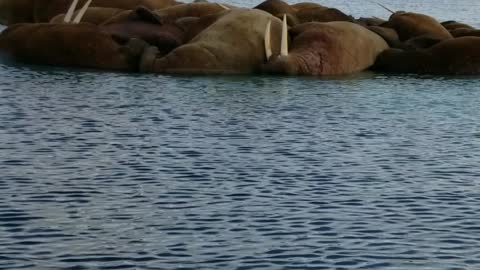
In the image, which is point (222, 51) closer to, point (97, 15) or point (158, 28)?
point (158, 28)

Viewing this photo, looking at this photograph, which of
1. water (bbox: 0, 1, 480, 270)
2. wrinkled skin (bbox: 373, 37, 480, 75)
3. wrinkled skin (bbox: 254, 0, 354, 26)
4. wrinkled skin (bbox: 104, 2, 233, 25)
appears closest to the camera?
water (bbox: 0, 1, 480, 270)

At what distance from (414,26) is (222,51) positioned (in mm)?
6037

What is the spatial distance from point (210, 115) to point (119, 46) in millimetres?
6946

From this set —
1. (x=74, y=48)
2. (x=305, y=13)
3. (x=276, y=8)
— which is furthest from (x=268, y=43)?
(x=305, y=13)

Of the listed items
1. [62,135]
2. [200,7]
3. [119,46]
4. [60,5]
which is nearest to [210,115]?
[62,135]

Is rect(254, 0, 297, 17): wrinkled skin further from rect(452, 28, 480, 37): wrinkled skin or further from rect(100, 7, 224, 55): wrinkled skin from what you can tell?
rect(452, 28, 480, 37): wrinkled skin

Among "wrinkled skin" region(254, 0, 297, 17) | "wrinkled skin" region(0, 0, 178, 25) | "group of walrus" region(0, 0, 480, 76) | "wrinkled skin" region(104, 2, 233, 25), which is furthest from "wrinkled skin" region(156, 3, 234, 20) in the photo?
"wrinkled skin" region(0, 0, 178, 25)

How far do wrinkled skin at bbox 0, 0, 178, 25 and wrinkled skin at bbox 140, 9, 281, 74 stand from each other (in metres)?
6.15

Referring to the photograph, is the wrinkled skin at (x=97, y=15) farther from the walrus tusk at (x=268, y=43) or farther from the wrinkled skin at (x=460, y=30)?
the wrinkled skin at (x=460, y=30)

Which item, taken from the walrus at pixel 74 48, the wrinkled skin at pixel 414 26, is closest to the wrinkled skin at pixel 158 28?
the walrus at pixel 74 48

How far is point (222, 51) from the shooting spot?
81.7ft

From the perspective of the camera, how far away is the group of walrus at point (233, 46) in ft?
82.1

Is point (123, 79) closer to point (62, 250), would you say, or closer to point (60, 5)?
point (60, 5)

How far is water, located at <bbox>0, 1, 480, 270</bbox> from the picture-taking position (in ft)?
35.8
